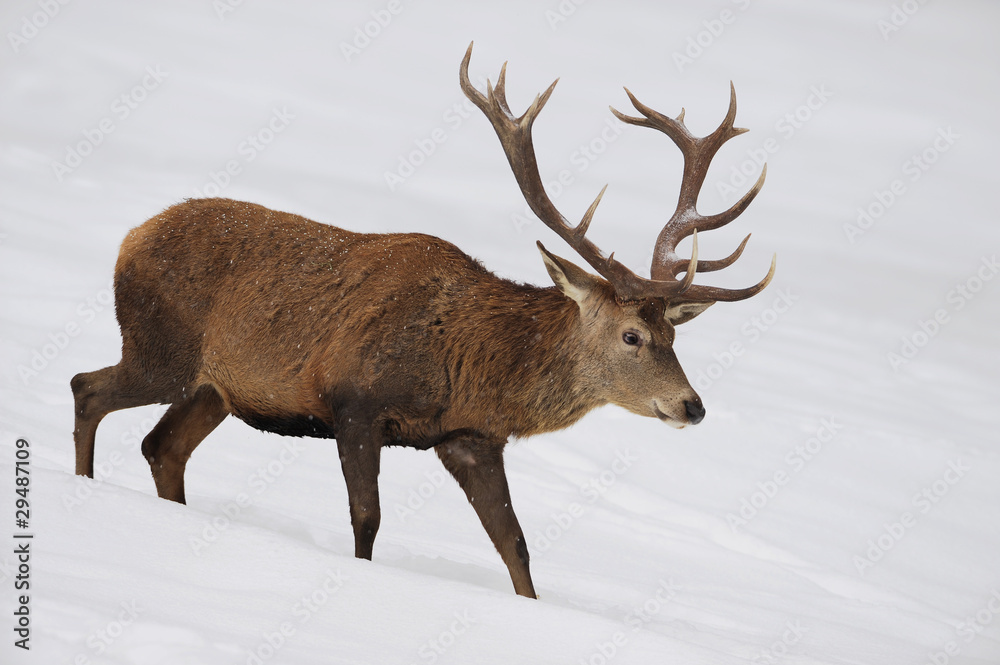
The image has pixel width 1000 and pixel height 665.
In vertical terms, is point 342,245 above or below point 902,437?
above

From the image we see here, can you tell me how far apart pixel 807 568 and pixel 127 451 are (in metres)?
5.62

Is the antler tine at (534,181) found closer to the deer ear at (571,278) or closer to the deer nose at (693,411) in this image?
the deer ear at (571,278)

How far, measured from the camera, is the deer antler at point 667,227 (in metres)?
6.15

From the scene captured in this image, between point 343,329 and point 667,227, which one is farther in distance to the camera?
point 667,227

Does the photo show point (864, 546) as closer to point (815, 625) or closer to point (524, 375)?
point (815, 625)

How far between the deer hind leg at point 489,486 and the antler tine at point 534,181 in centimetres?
118

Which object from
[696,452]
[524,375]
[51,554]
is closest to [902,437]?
[696,452]

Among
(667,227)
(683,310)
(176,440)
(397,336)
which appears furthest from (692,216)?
(176,440)

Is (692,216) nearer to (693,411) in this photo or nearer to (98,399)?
(693,411)

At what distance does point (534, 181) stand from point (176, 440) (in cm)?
276

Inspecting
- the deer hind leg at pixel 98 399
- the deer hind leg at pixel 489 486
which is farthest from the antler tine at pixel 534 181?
the deer hind leg at pixel 98 399

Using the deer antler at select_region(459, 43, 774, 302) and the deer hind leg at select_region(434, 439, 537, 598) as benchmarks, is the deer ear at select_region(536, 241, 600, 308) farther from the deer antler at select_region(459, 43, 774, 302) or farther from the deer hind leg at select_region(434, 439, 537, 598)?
the deer hind leg at select_region(434, 439, 537, 598)

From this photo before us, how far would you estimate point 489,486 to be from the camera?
6.43 metres

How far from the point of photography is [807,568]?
933cm
